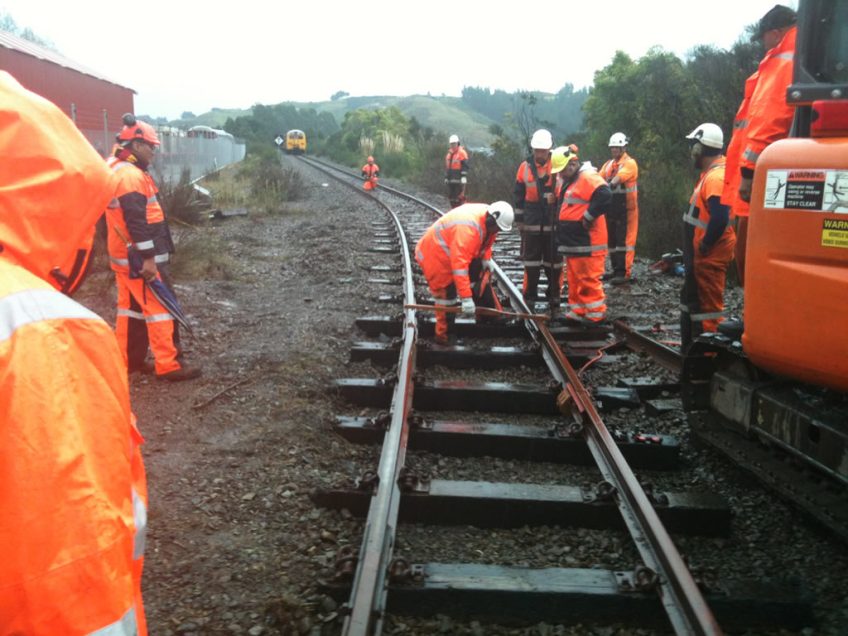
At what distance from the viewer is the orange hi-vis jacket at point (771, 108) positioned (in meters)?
3.66

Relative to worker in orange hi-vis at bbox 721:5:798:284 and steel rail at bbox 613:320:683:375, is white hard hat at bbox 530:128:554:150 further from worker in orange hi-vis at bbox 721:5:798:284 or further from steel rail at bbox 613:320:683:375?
worker in orange hi-vis at bbox 721:5:798:284

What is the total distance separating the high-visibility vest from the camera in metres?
1.11

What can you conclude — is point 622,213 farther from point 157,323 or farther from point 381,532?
point 381,532

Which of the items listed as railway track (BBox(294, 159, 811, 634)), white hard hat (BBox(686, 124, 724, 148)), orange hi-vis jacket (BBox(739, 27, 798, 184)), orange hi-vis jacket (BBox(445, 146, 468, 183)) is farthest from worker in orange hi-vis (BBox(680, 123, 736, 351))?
orange hi-vis jacket (BBox(445, 146, 468, 183))

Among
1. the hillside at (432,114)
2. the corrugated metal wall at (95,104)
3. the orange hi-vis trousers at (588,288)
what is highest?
the hillside at (432,114)

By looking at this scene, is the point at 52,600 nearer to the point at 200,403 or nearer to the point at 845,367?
the point at 845,367

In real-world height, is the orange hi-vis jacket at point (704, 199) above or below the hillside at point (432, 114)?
below

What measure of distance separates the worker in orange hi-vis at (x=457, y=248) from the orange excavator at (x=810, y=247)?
11.5 feet

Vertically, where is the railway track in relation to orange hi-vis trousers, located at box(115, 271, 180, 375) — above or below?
below

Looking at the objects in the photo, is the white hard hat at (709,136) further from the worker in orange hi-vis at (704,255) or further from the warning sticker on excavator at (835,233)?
the warning sticker on excavator at (835,233)

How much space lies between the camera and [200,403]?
5.46 metres

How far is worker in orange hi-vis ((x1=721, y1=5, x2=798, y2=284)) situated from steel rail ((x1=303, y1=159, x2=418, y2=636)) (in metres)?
2.02

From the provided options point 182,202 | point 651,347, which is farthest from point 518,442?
point 182,202

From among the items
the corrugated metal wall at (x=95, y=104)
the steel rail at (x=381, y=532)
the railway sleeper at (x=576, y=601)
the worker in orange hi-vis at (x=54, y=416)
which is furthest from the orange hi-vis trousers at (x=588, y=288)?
the corrugated metal wall at (x=95, y=104)
